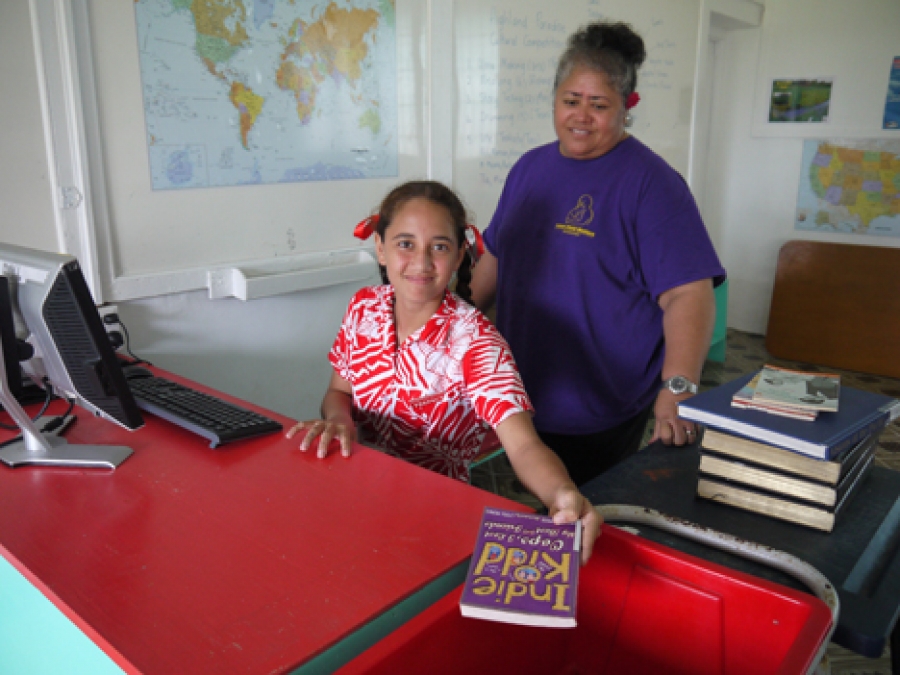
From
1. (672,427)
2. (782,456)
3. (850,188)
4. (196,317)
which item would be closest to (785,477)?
(782,456)

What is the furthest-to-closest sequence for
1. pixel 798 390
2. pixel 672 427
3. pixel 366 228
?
1. pixel 366 228
2. pixel 672 427
3. pixel 798 390

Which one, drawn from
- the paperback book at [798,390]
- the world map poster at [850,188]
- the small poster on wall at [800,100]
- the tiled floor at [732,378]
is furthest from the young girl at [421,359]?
the small poster on wall at [800,100]

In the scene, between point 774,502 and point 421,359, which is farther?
point 421,359

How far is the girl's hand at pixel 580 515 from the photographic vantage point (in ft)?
3.01

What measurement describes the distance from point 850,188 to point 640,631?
15.6ft

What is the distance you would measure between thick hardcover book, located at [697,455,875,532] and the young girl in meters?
0.32

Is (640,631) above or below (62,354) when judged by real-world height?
below

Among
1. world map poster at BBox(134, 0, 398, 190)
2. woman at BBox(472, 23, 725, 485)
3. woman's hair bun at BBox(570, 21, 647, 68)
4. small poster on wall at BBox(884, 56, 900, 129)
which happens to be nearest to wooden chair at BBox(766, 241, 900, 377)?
small poster on wall at BBox(884, 56, 900, 129)

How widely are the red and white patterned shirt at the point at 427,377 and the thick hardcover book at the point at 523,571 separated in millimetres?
371

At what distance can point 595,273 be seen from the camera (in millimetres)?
1655

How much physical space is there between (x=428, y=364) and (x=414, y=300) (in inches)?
5.2

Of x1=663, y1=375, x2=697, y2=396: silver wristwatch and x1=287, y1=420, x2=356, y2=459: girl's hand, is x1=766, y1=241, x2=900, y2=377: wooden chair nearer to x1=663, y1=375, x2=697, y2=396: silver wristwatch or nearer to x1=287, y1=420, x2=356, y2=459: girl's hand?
x1=663, y1=375, x2=697, y2=396: silver wristwatch

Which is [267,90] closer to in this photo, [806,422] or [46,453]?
[46,453]

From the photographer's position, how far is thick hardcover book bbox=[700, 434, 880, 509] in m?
1.06
